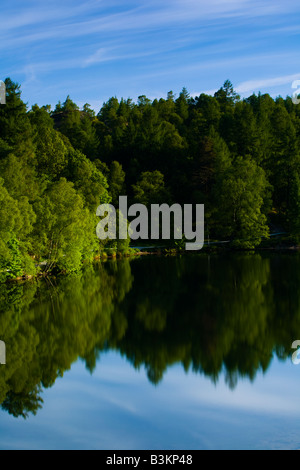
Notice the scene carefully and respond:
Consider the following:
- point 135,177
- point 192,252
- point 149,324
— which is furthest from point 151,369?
point 135,177

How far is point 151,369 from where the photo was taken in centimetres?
1400

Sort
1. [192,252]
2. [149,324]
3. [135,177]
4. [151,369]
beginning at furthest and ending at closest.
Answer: [135,177] → [192,252] → [149,324] → [151,369]

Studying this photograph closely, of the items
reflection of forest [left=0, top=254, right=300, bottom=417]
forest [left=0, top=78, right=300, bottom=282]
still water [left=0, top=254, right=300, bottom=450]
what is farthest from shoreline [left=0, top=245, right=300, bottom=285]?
still water [left=0, top=254, right=300, bottom=450]

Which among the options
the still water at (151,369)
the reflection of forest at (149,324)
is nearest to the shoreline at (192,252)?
the reflection of forest at (149,324)

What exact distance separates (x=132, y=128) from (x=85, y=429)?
73.0 metres

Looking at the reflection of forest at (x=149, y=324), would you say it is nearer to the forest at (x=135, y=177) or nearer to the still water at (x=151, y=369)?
the still water at (x=151, y=369)

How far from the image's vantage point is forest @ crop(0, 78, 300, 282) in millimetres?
33438

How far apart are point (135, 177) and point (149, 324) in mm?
54146

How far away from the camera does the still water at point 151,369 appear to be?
9992 millimetres

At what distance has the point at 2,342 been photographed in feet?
53.1

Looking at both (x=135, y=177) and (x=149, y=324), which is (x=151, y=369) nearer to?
(x=149, y=324)
